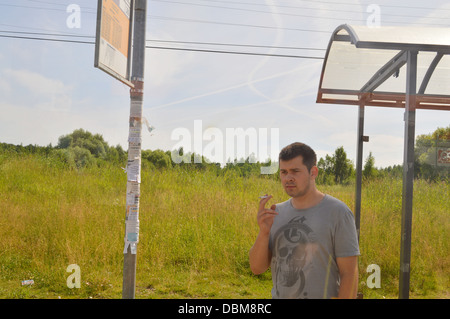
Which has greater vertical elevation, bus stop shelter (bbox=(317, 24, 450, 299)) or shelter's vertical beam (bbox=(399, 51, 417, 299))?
bus stop shelter (bbox=(317, 24, 450, 299))

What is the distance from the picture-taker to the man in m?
2.00

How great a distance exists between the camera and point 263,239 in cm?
216

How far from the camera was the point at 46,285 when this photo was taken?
527 centimetres

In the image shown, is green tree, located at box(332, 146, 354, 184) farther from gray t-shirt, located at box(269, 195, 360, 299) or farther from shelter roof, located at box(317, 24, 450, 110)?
gray t-shirt, located at box(269, 195, 360, 299)

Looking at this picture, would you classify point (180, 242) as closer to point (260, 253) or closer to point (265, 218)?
point (260, 253)

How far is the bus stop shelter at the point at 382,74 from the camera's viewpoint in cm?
327

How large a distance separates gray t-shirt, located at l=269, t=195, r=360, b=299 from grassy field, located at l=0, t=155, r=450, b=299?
3296 mm

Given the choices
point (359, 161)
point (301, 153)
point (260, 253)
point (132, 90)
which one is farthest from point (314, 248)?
point (359, 161)

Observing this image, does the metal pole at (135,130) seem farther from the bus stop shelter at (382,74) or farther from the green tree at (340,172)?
the green tree at (340,172)

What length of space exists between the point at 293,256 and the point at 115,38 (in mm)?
2338

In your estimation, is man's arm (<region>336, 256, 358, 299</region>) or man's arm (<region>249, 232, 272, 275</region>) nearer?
man's arm (<region>336, 256, 358, 299</region>)

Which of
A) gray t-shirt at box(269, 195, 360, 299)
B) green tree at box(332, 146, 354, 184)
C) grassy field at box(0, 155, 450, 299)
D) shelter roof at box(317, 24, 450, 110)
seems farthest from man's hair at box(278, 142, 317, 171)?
green tree at box(332, 146, 354, 184)

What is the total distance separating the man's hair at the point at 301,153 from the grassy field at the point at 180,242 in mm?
3539
